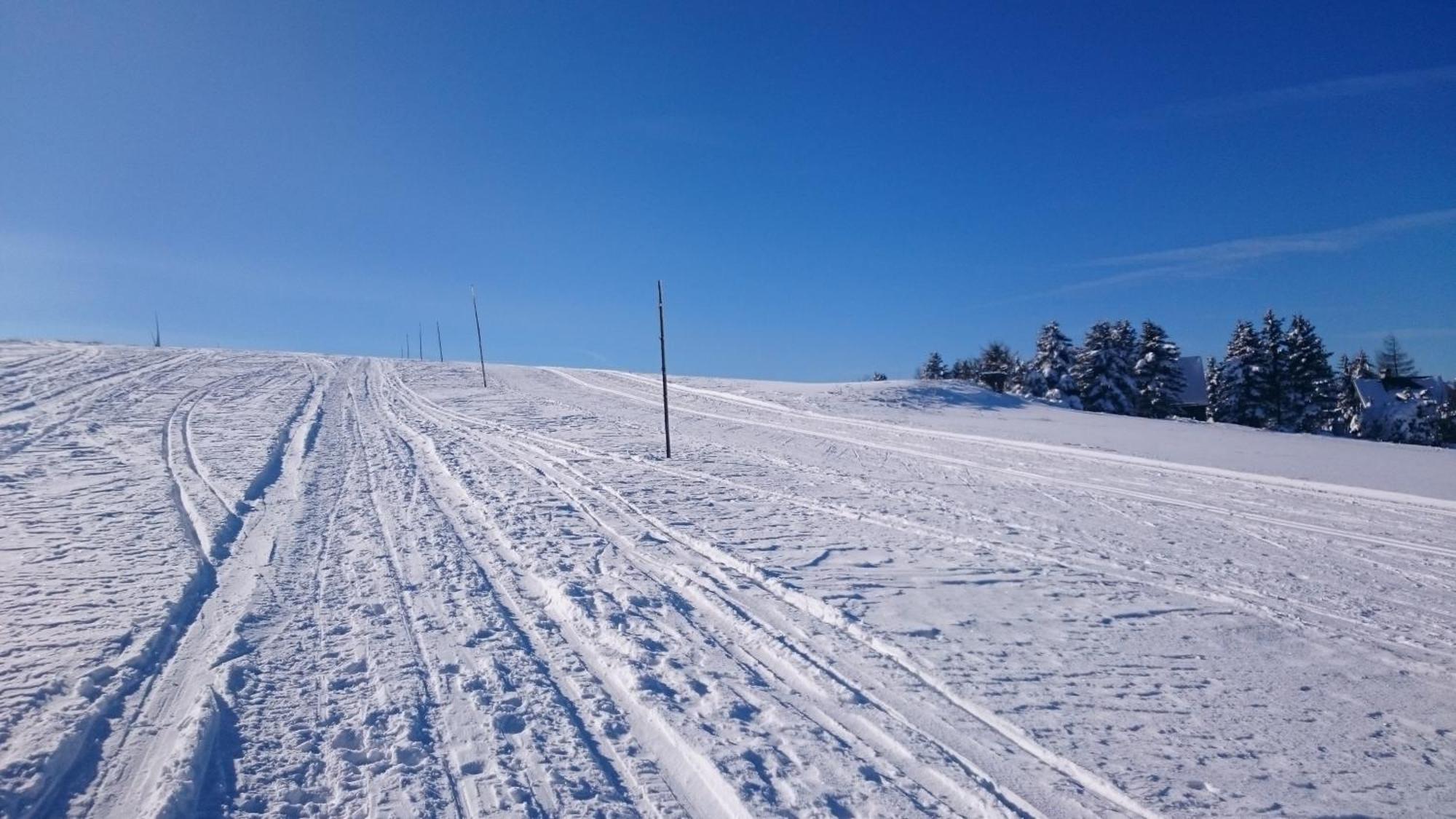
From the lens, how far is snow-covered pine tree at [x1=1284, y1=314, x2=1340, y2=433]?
41.0m

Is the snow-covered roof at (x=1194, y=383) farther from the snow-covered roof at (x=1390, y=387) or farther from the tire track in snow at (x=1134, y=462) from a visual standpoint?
the tire track in snow at (x=1134, y=462)

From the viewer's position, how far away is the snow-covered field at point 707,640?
3.83 m

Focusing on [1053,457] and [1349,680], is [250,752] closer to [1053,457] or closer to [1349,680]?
[1349,680]

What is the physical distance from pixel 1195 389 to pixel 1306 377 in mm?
12478

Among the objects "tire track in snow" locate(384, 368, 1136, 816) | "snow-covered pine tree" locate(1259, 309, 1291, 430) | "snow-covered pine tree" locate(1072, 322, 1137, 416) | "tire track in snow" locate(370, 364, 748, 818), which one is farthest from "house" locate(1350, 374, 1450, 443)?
"tire track in snow" locate(370, 364, 748, 818)

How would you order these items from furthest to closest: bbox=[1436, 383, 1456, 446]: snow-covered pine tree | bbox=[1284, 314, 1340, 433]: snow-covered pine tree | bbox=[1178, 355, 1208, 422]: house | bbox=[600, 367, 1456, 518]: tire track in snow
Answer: bbox=[1178, 355, 1208, 422]: house < bbox=[1284, 314, 1340, 433]: snow-covered pine tree < bbox=[1436, 383, 1456, 446]: snow-covered pine tree < bbox=[600, 367, 1456, 518]: tire track in snow

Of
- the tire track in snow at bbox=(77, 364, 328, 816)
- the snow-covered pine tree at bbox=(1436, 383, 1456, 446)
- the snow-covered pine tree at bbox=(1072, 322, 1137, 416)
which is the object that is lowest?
the snow-covered pine tree at bbox=(1436, 383, 1456, 446)

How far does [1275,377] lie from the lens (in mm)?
41781

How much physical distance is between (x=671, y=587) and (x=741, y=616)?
1.08 metres

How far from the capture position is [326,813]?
3.45m

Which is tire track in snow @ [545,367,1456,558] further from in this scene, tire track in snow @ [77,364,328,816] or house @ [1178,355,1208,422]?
house @ [1178,355,1208,422]

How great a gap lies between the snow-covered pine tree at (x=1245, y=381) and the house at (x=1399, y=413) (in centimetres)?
557

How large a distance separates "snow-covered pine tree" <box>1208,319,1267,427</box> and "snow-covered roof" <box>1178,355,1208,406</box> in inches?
308

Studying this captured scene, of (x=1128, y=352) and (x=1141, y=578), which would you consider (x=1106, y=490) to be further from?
(x=1128, y=352)
